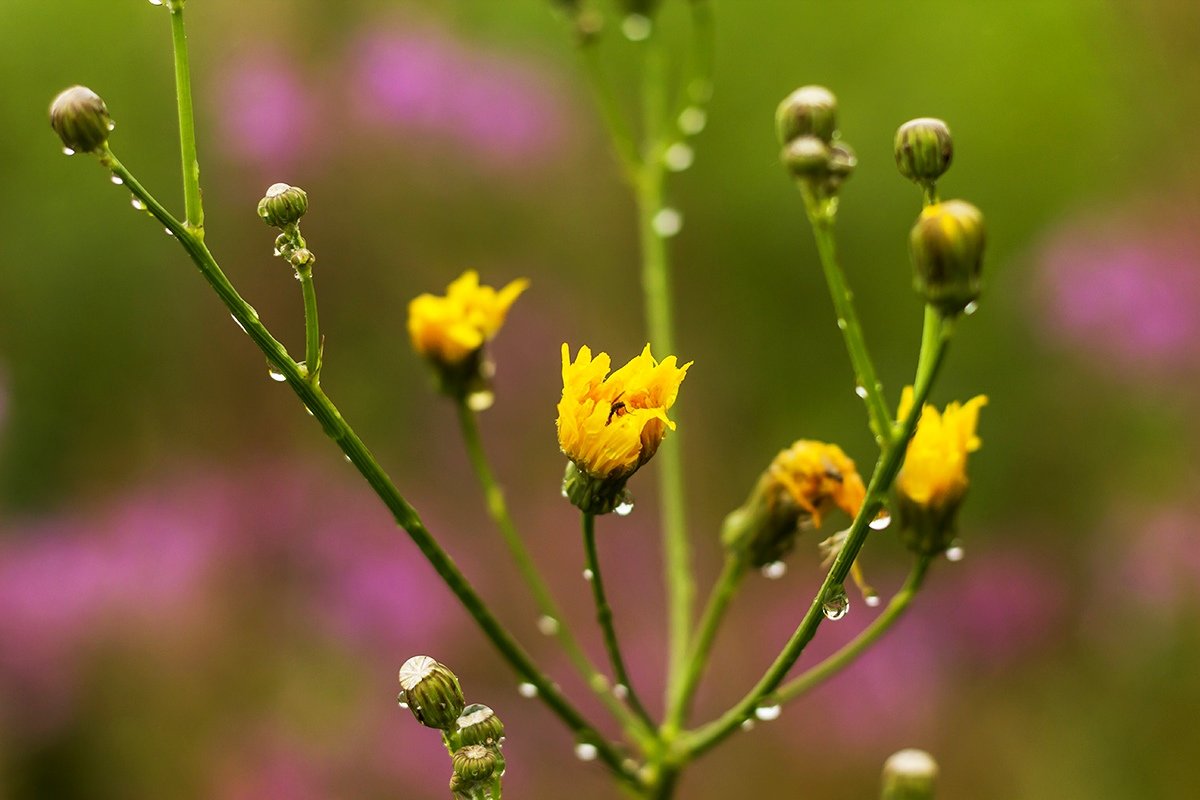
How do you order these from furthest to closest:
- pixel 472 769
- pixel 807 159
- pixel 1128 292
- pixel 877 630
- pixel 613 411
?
1. pixel 1128 292
2. pixel 877 630
3. pixel 613 411
4. pixel 807 159
5. pixel 472 769

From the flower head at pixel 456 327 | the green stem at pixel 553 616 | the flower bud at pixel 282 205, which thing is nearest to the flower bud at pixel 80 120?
the flower bud at pixel 282 205

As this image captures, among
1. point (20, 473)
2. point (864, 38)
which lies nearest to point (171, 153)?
point (20, 473)

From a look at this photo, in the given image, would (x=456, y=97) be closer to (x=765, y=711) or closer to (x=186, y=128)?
(x=186, y=128)

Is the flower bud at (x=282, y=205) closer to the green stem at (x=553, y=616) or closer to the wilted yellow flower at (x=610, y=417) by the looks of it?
the wilted yellow flower at (x=610, y=417)

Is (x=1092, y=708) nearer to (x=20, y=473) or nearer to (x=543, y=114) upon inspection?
Result: (x=543, y=114)

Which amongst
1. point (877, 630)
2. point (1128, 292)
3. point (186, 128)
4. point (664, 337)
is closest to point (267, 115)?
point (664, 337)

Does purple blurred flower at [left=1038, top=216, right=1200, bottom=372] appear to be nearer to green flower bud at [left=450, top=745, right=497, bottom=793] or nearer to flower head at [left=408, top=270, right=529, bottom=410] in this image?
flower head at [left=408, top=270, right=529, bottom=410]
